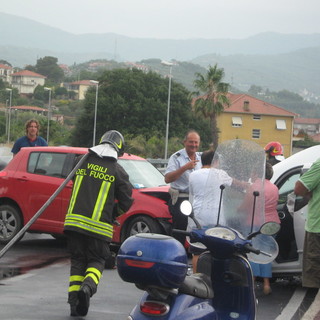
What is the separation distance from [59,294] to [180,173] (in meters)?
2.37

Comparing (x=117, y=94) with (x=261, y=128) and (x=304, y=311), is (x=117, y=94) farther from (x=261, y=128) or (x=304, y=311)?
(x=304, y=311)

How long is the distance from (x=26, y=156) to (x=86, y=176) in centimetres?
559

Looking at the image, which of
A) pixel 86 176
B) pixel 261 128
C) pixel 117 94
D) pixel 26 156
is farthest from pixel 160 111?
pixel 86 176

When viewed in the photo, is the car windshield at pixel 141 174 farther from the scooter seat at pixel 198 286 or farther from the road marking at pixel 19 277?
the scooter seat at pixel 198 286

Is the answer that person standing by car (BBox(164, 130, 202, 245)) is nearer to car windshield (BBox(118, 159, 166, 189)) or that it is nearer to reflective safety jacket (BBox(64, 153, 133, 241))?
car windshield (BBox(118, 159, 166, 189))

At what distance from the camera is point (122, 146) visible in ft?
25.1

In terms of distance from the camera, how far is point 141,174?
12.6 meters

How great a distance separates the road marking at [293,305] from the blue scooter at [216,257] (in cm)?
214

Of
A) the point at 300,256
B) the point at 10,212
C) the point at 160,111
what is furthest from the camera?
the point at 160,111

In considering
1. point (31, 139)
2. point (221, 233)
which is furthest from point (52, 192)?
point (221, 233)

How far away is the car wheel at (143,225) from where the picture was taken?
38.5 ft

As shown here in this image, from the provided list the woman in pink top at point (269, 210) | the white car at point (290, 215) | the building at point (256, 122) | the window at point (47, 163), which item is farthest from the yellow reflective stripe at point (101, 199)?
the building at point (256, 122)

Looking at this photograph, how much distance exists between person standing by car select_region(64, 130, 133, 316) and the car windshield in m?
4.65

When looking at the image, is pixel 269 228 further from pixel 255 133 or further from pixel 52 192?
pixel 255 133
